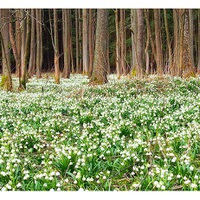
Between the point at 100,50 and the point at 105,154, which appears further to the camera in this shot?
the point at 100,50

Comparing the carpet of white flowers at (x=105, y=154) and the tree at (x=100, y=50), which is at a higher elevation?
the tree at (x=100, y=50)

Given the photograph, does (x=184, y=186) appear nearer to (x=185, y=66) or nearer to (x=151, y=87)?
(x=151, y=87)

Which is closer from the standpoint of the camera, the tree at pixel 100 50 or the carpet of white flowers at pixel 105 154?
the carpet of white flowers at pixel 105 154

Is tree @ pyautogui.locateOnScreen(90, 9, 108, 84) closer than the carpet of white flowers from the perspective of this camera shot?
No

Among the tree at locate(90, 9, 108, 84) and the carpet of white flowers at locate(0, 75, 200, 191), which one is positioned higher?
the tree at locate(90, 9, 108, 84)

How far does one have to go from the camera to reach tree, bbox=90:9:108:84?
44.0 feet

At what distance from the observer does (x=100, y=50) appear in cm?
1370

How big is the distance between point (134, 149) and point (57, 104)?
4613 mm

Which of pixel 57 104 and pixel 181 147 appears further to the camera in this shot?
pixel 57 104

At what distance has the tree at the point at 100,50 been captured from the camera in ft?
44.0

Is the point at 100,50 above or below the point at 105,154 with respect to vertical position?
above
